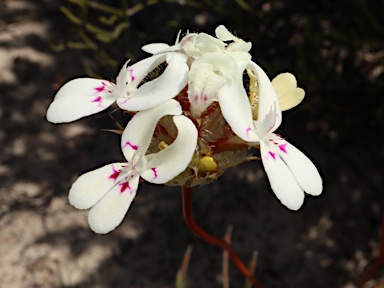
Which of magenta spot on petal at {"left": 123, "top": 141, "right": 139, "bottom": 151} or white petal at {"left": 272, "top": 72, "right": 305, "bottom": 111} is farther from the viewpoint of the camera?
white petal at {"left": 272, "top": 72, "right": 305, "bottom": 111}

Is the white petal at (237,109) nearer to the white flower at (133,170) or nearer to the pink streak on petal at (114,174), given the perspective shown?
the white flower at (133,170)

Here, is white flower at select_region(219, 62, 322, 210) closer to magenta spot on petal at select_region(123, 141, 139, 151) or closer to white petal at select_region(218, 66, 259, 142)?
white petal at select_region(218, 66, 259, 142)

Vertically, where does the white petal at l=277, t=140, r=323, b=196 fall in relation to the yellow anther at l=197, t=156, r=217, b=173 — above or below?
above

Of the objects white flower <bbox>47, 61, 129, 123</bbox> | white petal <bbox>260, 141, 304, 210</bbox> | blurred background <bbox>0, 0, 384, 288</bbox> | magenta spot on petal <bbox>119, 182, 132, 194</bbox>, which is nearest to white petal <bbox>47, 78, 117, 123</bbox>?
white flower <bbox>47, 61, 129, 123</bbox>

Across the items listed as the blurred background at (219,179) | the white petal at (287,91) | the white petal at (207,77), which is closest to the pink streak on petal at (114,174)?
the white petal at (207,77)

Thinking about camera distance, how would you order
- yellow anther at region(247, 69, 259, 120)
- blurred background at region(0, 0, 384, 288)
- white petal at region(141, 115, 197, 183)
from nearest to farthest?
white petal at region(141, 115, 197, 183) < yellow anther at region(247, 69, 259, 120) < blurred background at region(0, 0, 384, 288)

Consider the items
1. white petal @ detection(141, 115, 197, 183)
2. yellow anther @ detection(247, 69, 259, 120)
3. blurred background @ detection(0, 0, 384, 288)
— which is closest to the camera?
white petal @ detection(141, 115, 197, 183)

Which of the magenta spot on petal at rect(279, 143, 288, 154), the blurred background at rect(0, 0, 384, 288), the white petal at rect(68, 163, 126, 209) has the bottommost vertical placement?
the blurred background at rect(0, 0, 384, 288)
